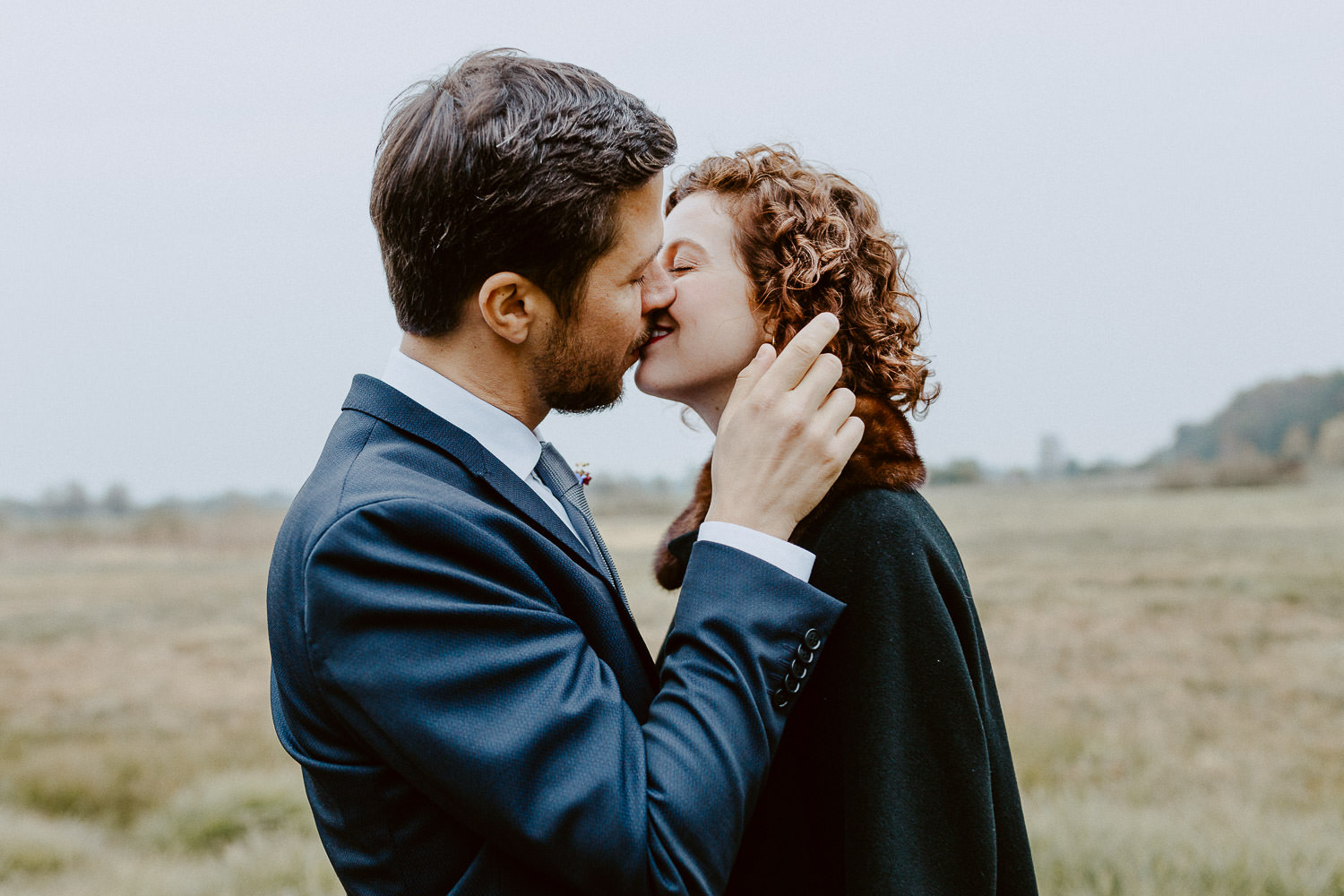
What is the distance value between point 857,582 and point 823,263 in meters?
0.73

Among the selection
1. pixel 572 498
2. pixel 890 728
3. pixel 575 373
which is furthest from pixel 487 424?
pixel 890 728

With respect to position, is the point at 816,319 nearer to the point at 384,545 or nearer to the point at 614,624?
the point at 614,624

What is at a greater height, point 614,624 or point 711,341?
point 711,341

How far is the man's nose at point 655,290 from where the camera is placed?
6.93 ft

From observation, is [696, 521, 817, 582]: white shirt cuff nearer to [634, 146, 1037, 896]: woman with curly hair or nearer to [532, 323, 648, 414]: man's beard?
[634, 146, 1037, 896]: woman with curly hair

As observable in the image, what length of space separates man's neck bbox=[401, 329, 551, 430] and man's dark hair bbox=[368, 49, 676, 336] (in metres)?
0.03

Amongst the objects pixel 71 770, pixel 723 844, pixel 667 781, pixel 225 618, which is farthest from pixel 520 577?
pixel 225 618

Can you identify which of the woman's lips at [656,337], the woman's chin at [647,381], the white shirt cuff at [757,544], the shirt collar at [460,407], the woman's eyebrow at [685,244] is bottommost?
the white shirt cuff at [757,544]

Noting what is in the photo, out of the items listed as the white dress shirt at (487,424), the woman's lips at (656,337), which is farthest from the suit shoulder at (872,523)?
the woman's lips at (656,337)

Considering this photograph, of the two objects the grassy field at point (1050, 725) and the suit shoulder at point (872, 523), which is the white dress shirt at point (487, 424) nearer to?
the suit shoulder at point (872, 523)

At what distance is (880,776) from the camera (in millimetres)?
1717

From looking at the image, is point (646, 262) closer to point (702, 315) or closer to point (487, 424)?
point (702, 315)

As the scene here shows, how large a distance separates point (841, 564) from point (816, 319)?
0.46 metres

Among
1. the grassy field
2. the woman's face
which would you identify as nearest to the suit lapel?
the woman's face
